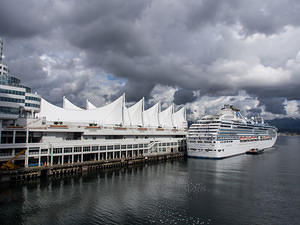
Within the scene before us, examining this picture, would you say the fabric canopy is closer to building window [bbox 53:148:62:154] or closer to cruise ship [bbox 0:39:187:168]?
cruise ship [bbox 0:39:187:168]

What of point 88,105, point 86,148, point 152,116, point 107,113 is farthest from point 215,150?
point 88,105

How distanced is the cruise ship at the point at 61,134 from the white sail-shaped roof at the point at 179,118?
31.3 metres

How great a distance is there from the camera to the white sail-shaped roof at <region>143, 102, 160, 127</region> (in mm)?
97875

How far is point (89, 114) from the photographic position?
70125mm

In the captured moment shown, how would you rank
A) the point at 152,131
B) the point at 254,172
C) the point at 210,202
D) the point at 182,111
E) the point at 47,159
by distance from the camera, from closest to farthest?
the point at 210,202 < the point at 47,159 < the point at 254,172 < the point at 152,131 < the point at 182,111

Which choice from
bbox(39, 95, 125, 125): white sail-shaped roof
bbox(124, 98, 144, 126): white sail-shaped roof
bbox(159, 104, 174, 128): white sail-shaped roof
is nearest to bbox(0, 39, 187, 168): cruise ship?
bbox(39, 95, 125, 125): white sail-shaped roof

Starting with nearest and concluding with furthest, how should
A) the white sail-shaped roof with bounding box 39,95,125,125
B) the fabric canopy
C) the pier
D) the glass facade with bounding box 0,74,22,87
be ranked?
1. the pier
2. the glass facade with bounding box 0,74,22,87
3. the white sail-shaped roof with bounding box 39,95,125,125
4. the fabric canopy

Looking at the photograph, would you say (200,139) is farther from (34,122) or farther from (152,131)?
(34,122)

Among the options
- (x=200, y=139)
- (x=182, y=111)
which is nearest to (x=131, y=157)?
(x=200, y=139)

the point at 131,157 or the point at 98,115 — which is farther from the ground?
the point at 98,115

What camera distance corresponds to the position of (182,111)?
400 ft

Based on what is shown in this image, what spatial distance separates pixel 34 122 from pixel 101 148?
605 inches

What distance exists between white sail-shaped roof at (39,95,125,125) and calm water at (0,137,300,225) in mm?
28006

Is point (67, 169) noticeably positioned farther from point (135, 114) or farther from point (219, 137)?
point (135, 114)
